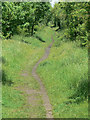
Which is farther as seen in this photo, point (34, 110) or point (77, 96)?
point (77, 96)

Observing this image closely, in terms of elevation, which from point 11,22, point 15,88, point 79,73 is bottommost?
point 15,88

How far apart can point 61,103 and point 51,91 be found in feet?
6.94

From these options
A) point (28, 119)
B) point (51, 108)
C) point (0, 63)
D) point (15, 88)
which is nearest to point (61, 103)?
point (51, 108)

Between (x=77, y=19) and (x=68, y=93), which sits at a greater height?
(x=77, y=19)

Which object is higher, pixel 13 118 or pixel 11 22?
pixel 11 22

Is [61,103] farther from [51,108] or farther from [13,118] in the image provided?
[13,118]

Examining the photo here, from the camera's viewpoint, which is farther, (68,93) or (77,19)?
(77,19)

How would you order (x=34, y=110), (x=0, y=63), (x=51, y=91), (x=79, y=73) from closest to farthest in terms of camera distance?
(x=34, y=110), (x=51, y=91), (x=79, y=73), (x=0, y=63)

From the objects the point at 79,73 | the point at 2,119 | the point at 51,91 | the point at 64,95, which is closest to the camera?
the point at 2,119

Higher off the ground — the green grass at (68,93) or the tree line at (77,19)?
the tree line at (77,19)

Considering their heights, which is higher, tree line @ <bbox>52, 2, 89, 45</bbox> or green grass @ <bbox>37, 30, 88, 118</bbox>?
tree line @ <bbox>52, 2, 89, 45</bbox>

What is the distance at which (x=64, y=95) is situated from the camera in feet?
36.8

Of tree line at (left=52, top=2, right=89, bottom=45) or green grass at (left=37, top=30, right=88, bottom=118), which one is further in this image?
tree line at (left=52, top=2, right=89, bottom=45)

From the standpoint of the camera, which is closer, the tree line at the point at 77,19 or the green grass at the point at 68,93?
the green grass at the point at 68,93
